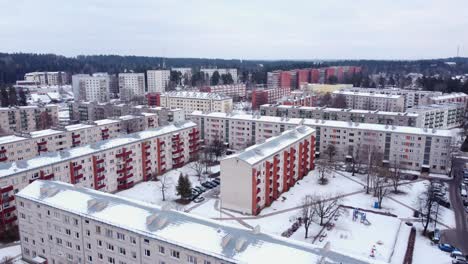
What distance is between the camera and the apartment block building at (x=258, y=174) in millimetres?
34438

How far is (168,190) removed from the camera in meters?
40.7

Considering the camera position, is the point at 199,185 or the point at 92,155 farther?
the point at 199,185

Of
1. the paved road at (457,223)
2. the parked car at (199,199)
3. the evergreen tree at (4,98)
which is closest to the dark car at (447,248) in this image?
the paved road at (457,223)

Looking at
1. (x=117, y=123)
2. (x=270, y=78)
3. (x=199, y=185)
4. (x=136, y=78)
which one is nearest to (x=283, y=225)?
(x=199, y=185)

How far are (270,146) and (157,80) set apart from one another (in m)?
100

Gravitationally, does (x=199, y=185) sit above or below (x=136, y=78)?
below

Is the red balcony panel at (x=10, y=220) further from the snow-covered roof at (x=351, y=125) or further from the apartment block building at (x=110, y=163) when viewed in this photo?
the snow-covered roof at (x=351, y=125)

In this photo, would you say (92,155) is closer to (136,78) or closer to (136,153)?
(136,153)

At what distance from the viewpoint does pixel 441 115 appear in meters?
70.3

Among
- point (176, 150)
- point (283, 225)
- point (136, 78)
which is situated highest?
point (136, 78)

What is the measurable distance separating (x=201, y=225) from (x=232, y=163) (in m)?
14.2

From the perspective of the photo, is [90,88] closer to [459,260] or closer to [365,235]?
[365,235]

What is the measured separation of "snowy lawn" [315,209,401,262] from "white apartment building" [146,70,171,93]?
107796mm

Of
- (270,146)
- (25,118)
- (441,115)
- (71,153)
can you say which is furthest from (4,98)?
(441,115)
